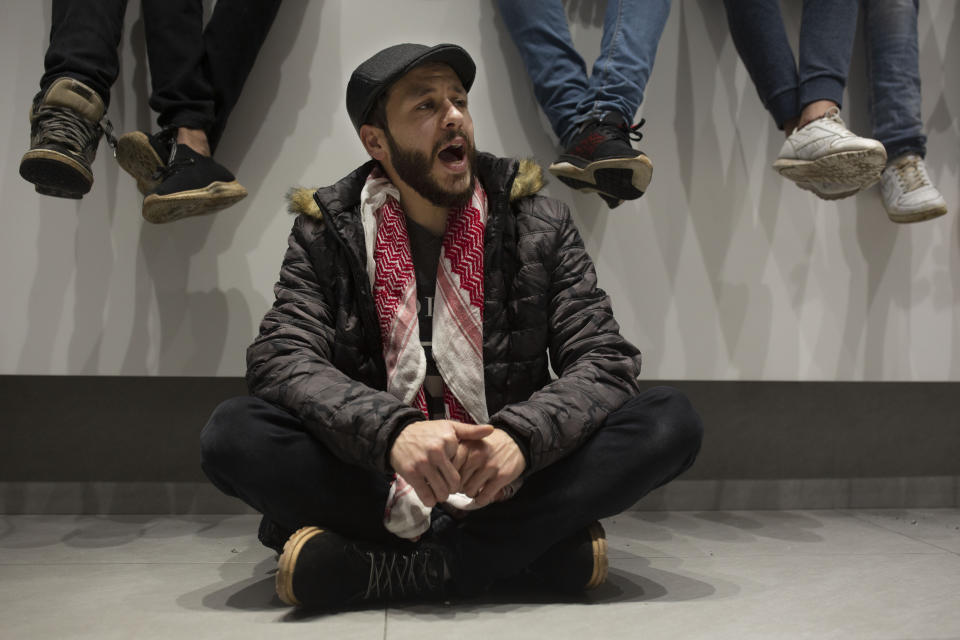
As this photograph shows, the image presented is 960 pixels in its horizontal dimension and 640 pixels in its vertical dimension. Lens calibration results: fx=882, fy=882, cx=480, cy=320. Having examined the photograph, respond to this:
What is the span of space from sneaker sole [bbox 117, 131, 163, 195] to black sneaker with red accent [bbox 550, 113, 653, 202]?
2.36 ft

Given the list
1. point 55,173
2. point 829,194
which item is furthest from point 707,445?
point 55,173

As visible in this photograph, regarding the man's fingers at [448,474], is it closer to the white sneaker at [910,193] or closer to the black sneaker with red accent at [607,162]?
the black sneaker with red accent at [607,162]

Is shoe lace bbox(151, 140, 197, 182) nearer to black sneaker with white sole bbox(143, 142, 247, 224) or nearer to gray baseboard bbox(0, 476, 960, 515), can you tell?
black sneaker with white sole bbox(143, 142, 247, 224)

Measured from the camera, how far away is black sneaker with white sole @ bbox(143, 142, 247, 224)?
1.49 metres

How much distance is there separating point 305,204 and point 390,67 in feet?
0.87

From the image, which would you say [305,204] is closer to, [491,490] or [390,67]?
[390,67]

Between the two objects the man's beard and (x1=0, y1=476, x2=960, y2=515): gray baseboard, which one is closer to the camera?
the man's beard

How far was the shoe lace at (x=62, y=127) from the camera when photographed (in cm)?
144

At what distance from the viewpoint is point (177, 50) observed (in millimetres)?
1624

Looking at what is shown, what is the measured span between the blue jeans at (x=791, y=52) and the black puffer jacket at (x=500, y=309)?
1.84ft

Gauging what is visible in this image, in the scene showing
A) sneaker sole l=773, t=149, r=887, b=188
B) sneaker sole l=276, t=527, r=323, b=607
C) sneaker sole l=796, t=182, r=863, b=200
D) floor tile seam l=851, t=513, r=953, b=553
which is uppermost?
sneaker sole l=773, t=149, r=887, b=188

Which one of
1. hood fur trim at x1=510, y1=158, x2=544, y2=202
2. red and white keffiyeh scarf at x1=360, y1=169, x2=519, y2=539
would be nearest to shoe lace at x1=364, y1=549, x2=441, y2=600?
red and white keffiyeh scarf at x1=360, y1=169, x2=519, y2=539

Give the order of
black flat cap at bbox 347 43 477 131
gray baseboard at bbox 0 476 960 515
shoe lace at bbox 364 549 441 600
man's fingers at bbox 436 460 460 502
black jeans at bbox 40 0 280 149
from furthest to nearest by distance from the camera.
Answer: gray baseboard at bbox 0 476 960 515
black jeans at bbox 40 0 280 149
black flat cap at bbox 347 43 477 131
shoe lace at bbox 364 549 441 600
man's fingers at bbox 436 460 460 502

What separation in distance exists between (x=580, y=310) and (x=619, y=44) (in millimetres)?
567
